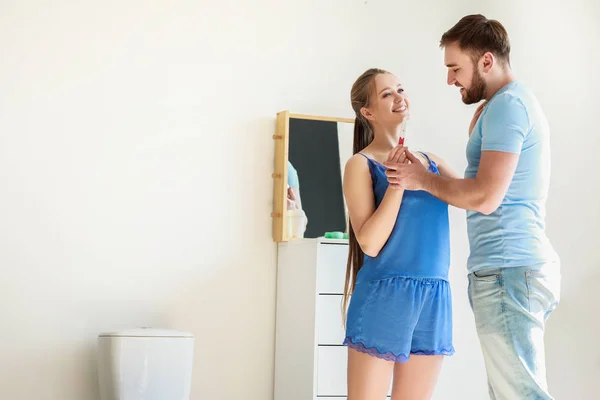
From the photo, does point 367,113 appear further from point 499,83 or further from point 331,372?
point 331,372

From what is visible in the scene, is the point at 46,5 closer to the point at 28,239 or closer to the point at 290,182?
the point at 28,239

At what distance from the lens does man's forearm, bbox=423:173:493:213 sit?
1.89 metres

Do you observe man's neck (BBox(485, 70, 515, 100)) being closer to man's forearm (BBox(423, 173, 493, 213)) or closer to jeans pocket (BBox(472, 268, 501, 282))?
man's forearm (BBox(423, 173, 493, 213))

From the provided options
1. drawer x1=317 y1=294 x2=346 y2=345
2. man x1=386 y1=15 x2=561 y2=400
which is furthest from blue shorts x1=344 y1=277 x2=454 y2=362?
drawer x1=317 y1=294 x2=346 y2=345

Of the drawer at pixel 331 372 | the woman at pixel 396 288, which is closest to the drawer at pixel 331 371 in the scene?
the drawer at pixel 331 372

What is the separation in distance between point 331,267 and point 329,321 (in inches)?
8.5

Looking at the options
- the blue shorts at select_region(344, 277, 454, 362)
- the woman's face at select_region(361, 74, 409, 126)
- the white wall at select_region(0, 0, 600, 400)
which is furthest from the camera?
the white wall at select_region(0, 0, 600, 400)

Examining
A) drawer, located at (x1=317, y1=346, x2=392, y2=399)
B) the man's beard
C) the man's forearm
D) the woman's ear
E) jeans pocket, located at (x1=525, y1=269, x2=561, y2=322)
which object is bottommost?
drawer, located at (x1=317, y1=346, x2=392, y2=399)

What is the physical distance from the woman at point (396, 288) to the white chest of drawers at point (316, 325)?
892 millimetres

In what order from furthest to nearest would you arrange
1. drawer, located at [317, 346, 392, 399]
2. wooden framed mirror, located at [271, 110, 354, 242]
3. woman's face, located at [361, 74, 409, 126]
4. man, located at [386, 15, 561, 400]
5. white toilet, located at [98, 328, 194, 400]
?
wooden framed mirror, located at [271, 110, 354, 242] → drawer, located at [317, 346, 392, 399] → white toilet, located at [98, 328, 194, 400] → woman's face, located at [361, 74, 409, 126] → man, located at [386, 15, 561, 400]

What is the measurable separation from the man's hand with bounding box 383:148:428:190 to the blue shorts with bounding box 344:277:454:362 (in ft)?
0.83

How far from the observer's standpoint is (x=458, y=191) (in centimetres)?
194

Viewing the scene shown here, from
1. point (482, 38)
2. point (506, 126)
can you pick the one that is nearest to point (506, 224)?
point (506, 126)

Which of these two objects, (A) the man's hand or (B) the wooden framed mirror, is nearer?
(A) the man's hand
